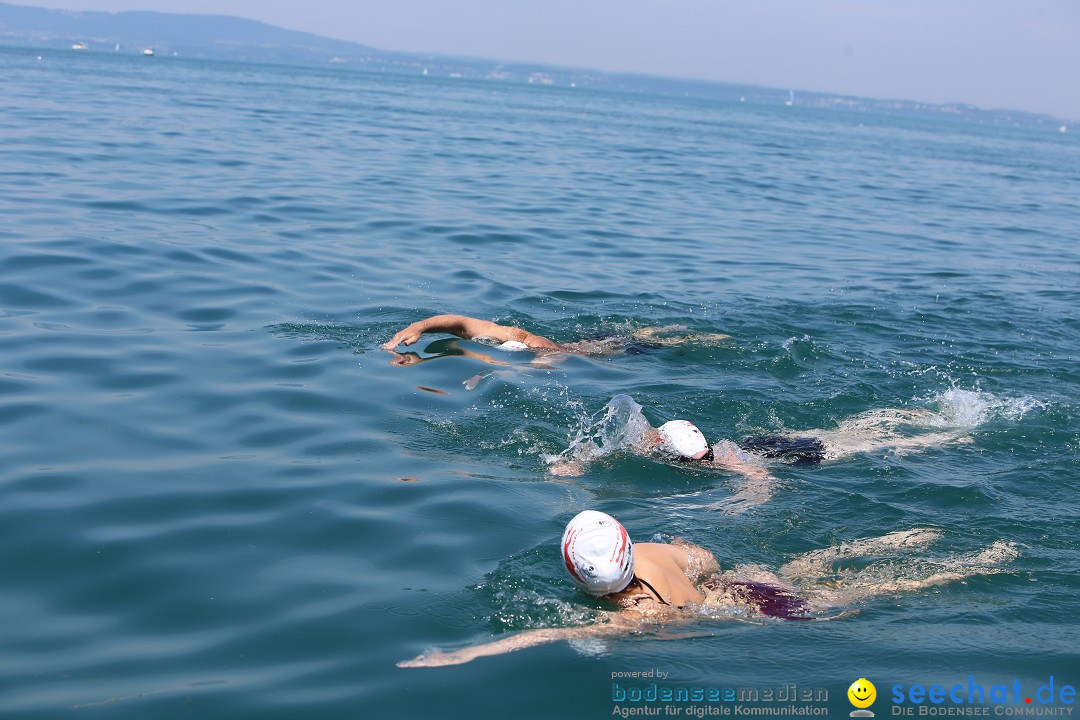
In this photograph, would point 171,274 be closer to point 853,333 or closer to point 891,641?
point 853,333

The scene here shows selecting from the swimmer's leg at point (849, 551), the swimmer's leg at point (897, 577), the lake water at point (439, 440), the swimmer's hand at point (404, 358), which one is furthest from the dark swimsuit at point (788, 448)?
the swimmer's hand at point (404, 358)

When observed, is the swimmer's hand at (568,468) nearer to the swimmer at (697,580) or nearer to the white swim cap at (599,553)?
the swimmer at (697,580)

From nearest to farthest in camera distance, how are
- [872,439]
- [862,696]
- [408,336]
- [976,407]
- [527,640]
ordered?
1. [862,696]
2. [527,640]
3. [872,439]
4. [976,407]
5. [408,336]

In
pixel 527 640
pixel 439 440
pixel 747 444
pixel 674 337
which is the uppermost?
pixel 674 337

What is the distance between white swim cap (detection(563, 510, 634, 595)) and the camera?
5656 mm

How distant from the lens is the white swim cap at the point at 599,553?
5656 millimetres

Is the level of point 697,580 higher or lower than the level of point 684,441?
lower

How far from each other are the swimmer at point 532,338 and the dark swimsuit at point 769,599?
5175 mm

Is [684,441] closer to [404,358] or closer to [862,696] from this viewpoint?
[862,696]

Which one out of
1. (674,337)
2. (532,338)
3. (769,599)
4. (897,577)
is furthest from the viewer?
(674,337)

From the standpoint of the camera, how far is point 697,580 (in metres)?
6.49

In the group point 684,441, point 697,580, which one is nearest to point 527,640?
point 697,580

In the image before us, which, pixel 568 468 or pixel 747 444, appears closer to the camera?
pixel 568 468

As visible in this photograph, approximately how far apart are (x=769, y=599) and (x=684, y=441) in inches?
88.0
